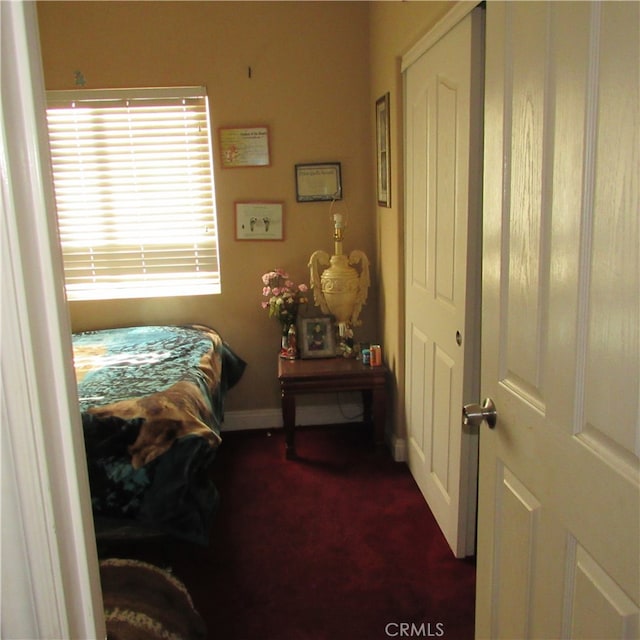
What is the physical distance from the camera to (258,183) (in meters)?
3.45

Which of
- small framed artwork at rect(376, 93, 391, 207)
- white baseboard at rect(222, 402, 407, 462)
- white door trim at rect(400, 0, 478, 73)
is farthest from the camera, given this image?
white baseboard at rect(222, 402, 407, 462)

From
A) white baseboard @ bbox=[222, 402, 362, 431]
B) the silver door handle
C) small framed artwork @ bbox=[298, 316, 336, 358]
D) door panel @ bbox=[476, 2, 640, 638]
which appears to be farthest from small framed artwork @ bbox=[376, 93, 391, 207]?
the silver door handle

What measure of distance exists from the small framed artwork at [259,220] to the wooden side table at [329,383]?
83cm

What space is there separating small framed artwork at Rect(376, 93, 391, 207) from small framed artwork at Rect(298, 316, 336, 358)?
30.2 inches

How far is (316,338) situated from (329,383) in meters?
0.38

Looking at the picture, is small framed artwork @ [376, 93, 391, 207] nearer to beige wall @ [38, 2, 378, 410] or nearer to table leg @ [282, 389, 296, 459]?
beige wall @ [38, 2, 378, 410]

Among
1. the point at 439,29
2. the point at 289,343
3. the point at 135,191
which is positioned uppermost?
the point at 439,29

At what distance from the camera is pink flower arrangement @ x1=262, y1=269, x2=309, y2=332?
3352 mm

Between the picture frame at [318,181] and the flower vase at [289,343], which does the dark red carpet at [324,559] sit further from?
the picture frame at [318,181]

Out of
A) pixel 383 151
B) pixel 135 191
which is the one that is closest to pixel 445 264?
pixel 383 151

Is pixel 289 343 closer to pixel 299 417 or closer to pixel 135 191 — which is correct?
pixel 299 417

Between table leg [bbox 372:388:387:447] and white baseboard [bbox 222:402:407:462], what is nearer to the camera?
table leg [bbox 372:388:387:447]

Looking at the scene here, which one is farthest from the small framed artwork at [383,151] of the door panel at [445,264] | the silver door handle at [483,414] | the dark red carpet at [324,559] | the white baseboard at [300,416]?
the silver door handle at [483,414]

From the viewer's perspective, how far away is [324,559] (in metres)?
2.31
